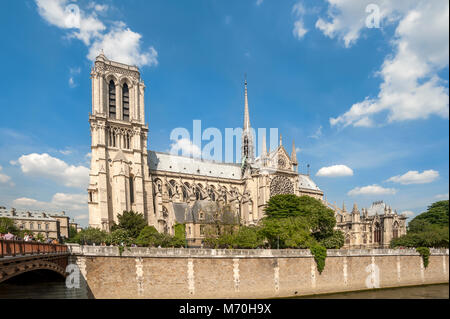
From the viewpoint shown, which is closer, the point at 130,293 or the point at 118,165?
the point at 130,293

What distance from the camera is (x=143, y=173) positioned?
67.8m

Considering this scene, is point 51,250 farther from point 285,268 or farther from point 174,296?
point 285,268

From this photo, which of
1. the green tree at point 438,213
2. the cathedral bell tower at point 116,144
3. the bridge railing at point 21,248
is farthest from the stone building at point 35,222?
the green tree at point 438,213

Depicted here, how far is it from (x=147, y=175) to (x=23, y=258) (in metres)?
51.2

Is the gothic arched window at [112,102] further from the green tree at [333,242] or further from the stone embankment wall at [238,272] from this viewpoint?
the green tree at [333,242]

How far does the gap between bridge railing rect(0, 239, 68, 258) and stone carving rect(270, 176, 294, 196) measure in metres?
57.8

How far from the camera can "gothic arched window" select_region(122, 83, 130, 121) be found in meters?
70.4

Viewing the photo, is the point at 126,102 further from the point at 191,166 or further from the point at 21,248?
the point at 21,248

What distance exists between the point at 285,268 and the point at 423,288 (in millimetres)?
13513

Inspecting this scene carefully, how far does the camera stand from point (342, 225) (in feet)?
254

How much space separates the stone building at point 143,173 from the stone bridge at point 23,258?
35.9 m

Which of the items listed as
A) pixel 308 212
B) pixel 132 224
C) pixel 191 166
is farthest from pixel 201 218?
pixel 191 166

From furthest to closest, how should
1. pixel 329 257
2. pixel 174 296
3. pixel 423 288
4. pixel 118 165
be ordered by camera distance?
pixel 118 165 < pixel 329 257 < pixel 423 288 < pixel 174 296
